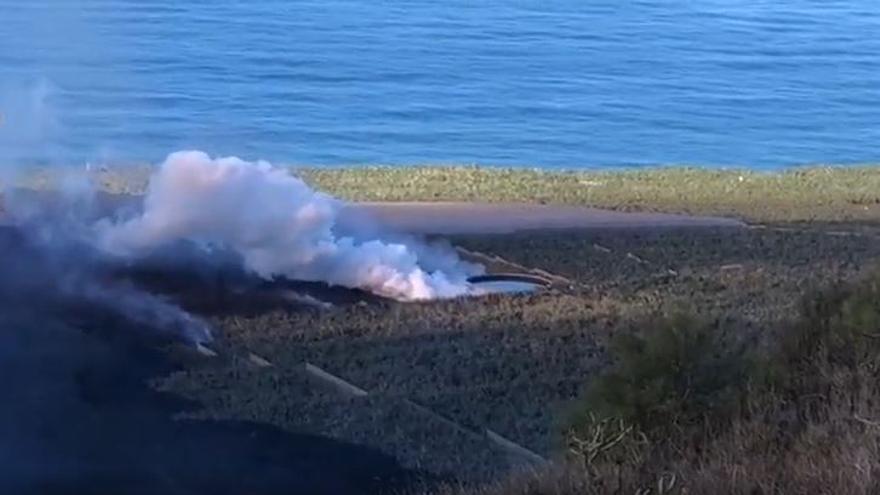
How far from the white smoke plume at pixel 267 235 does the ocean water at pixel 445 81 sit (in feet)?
14.1

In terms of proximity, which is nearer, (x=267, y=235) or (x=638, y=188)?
(x=267, y=235)

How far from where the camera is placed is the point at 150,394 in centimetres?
1377

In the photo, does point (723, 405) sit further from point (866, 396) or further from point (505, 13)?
point (505, 13)

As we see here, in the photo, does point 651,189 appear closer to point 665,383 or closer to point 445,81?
point 665,383

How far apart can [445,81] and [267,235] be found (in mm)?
32913

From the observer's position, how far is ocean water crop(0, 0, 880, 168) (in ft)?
94.6

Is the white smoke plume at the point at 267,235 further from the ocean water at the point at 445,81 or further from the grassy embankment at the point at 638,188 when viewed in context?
the grassy embankment at the point at 638,188

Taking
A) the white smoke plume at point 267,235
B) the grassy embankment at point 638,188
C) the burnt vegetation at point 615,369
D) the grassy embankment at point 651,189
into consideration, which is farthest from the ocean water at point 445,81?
the burnt vegetation at point 615,369

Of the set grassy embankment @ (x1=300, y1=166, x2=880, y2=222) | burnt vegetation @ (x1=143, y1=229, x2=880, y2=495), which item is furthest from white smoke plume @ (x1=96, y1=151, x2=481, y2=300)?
grassy embankment @ (x1=300, y1=166, x2=880, y2=222)

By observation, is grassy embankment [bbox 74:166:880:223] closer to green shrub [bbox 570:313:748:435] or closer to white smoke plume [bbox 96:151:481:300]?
white smoke plume [bbox 96:151:481:300]

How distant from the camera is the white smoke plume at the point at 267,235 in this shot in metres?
19.0

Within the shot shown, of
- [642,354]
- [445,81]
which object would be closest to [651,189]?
[642,354]

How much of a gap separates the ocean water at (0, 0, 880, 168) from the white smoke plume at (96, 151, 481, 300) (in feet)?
14.1

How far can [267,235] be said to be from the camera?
19.6 meters
